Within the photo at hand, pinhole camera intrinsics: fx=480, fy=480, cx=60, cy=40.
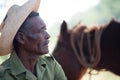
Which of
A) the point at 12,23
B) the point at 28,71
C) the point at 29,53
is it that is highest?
the point at 12,23

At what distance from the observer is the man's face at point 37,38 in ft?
8.62

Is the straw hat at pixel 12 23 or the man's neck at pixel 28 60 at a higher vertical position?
the straw hat at pixel 12 23

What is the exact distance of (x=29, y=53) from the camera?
271cm

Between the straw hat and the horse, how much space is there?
2.55 m

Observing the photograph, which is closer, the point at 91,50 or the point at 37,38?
the point at 37,38

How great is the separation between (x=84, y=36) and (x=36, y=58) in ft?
8.57

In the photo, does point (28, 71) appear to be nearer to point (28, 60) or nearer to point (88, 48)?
point (28, 60)

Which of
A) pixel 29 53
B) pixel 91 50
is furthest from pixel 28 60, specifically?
pixel 91 50

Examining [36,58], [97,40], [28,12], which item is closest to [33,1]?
[28,12]

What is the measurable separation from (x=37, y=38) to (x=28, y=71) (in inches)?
7.9

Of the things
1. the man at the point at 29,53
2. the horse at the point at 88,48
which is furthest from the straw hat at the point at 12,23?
the horse at the point at 88,48

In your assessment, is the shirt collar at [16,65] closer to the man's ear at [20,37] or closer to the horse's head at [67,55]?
the man's ear at [20,37]

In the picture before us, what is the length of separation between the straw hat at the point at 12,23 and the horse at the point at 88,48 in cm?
255

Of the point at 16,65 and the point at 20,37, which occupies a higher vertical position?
the point at 20,37
